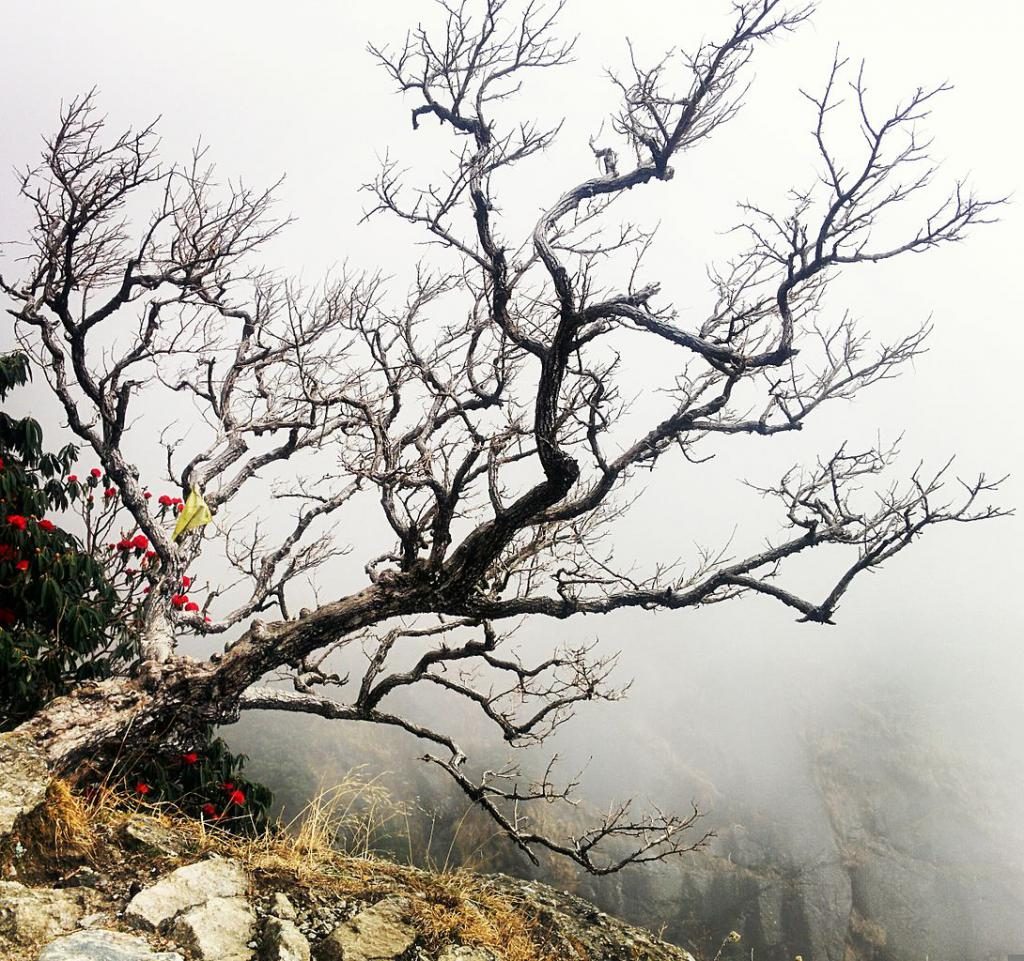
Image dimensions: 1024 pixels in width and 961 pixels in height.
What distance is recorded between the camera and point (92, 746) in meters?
3.35

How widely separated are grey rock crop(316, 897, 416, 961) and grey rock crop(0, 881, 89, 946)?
0.82 m

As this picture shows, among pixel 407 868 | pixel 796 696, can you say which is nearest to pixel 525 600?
pixel 407 868

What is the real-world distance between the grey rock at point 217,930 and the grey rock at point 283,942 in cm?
5

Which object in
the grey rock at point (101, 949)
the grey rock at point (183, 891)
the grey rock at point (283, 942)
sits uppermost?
the grey rock at point (101, 949)

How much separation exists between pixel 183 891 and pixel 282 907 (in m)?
0.36

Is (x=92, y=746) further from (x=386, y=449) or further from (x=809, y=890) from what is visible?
(x=809, y=890)

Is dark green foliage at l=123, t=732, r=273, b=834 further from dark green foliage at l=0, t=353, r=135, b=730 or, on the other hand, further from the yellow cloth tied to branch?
the yellow cloth tied to branch

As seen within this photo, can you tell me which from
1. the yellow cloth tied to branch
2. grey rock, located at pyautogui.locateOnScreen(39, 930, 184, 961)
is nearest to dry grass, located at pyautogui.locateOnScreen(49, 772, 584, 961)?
grey rock, located at pyautogui.locateOnScreen(39, 930, 184, 961)

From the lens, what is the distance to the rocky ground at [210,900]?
2221 mm

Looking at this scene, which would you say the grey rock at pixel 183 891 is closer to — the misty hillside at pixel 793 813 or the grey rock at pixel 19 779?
the grey rock at pixel 19 779

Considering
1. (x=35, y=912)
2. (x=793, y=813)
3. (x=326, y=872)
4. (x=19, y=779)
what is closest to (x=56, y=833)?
(x=19, y=779)

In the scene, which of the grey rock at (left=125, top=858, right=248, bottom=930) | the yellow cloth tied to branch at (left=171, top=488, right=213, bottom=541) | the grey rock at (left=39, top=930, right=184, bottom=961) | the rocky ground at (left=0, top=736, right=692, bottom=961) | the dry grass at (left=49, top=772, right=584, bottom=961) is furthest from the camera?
the yellow cloth tied to branch at (left=171, top=488, right=213, bottom=541)

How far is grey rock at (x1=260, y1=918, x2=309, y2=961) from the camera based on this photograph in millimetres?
2291

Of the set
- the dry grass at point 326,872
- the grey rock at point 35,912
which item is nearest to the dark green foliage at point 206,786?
the dry grass at point 326,872
